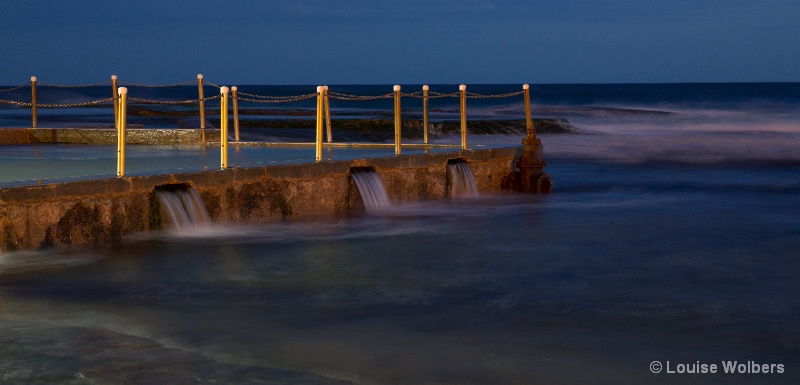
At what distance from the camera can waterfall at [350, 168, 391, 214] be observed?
13.6 m

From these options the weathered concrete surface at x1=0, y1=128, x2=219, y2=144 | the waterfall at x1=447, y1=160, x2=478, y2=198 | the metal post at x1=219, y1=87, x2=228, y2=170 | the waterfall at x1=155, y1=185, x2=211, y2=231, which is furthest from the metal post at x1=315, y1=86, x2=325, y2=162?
the weathered concrete surface at x1=0, y1=128, x2=219, y2=144

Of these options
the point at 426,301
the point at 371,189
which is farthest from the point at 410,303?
the point at 371,189

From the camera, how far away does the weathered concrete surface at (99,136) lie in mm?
17844

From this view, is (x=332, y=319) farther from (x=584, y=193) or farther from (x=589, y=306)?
(x=584, y=193)

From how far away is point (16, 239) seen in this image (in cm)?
952

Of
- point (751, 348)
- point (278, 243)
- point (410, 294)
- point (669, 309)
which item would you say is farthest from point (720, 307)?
point (278, 243)

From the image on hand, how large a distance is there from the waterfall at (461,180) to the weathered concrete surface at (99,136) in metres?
4.23

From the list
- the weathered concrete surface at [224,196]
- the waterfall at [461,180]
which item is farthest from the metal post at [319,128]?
the waterfall at [461,180]

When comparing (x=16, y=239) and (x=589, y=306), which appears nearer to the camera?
(x=589, y=306)

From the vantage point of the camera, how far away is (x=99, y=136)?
59.5 feet

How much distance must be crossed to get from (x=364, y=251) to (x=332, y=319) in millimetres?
3166
